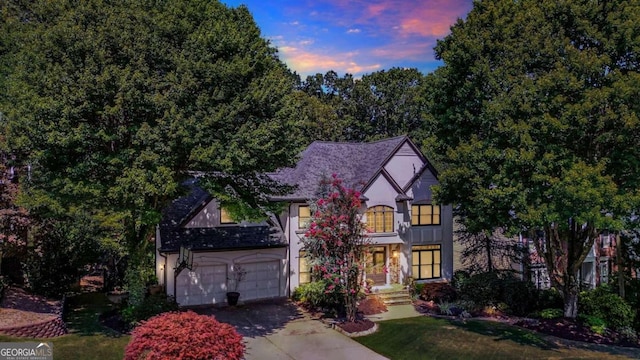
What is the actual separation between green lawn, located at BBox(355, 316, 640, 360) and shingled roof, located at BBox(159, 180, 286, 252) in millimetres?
7853

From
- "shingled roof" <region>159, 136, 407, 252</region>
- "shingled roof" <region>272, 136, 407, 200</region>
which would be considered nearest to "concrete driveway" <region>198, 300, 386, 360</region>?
"shingled roof" <region>159, 136, 407, 252</region>

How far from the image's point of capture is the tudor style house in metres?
23.4

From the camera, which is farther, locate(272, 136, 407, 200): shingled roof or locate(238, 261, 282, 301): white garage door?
locate(272, 136, 407, 200): shingled roof

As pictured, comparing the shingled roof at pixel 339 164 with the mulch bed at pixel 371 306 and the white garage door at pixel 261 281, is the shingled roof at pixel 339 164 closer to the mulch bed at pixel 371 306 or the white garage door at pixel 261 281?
the white garage door at pixel 261 281

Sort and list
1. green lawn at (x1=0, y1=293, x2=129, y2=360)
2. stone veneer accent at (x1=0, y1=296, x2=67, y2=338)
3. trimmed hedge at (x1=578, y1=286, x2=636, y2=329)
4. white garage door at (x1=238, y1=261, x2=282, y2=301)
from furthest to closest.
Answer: white garage door at (x1=238, y1=261, x2=282, y2=301)
trimmed hedge at (x1=578, y1=286, x2=636, y2=329)
stone veneer accent at (x1=0, y1=296, x2=67, y2=338)
green lawn at (x1=0, y1=293, x2=129, y2=360)

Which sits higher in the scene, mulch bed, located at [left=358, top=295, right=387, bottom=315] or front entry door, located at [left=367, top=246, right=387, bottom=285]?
front entry door, located at [left=367, top=246, right=387, bottom=285]

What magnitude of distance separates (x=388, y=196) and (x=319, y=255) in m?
7.95

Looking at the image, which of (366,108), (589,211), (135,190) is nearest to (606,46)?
(589,211)

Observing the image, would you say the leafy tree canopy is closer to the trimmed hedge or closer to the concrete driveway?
the concrete driveway

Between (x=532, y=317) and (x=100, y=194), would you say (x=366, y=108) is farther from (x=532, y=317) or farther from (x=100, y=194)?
(x=100, y=194)

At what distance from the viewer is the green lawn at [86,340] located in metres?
15.3

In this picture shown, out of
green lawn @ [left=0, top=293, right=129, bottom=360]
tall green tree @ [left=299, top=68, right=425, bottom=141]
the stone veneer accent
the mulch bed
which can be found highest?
tall green tree @ [left=299, top=68, right=425, bottom=141]

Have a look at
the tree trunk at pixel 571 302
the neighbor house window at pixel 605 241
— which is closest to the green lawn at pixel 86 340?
the tree trunk at pixel 571 302

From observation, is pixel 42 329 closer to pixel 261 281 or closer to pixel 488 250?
pixel 261 281
